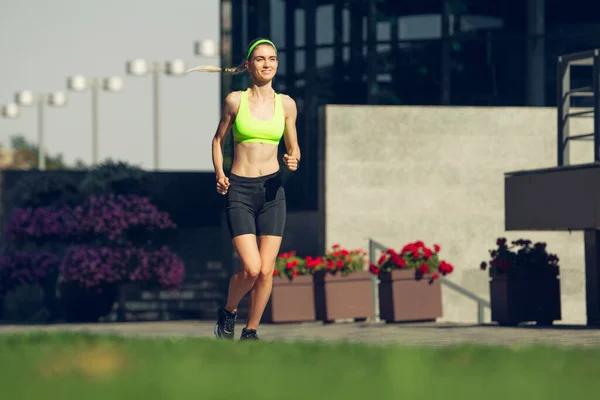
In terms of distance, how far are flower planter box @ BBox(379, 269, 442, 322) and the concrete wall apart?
3.35 m

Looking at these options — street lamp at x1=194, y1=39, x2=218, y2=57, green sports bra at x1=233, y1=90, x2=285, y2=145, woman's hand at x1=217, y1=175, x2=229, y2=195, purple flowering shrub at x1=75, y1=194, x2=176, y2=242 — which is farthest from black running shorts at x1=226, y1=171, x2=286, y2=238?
street lamp at x1=194, y1=39, x2=218, y2=57

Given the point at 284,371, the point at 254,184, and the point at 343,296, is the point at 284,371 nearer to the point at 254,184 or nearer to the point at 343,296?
the point at 254,184

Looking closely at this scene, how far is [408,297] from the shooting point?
682 inches

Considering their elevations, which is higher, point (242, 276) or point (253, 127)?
point (253, 127)

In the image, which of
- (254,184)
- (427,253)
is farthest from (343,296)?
(254,184)

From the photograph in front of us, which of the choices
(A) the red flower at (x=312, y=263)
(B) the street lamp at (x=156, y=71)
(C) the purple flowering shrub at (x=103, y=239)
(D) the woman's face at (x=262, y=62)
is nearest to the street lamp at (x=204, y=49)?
(B) the street lamp at (x=156, y=71)

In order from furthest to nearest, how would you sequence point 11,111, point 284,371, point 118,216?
point 11,111, point 118,216, point 284,371

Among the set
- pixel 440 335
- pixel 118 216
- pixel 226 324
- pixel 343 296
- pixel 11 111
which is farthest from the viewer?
pixel 11 111

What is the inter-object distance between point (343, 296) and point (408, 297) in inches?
54.0

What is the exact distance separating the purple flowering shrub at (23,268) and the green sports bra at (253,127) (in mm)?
14256

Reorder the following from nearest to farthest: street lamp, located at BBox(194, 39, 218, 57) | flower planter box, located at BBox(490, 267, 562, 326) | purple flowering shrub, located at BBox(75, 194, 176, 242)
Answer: flower planter box, located at BBox(490, 267, 562, 326) < purple flowering shrub, located at BBox(75, 194, 176, 242) < street lamp, located at BBox(194, 39, 218, 57)

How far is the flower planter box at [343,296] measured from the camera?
18.3 metres

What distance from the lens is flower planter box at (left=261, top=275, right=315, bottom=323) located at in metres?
18.2

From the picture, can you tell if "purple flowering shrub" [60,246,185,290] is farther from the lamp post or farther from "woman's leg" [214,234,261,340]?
the lamp post
